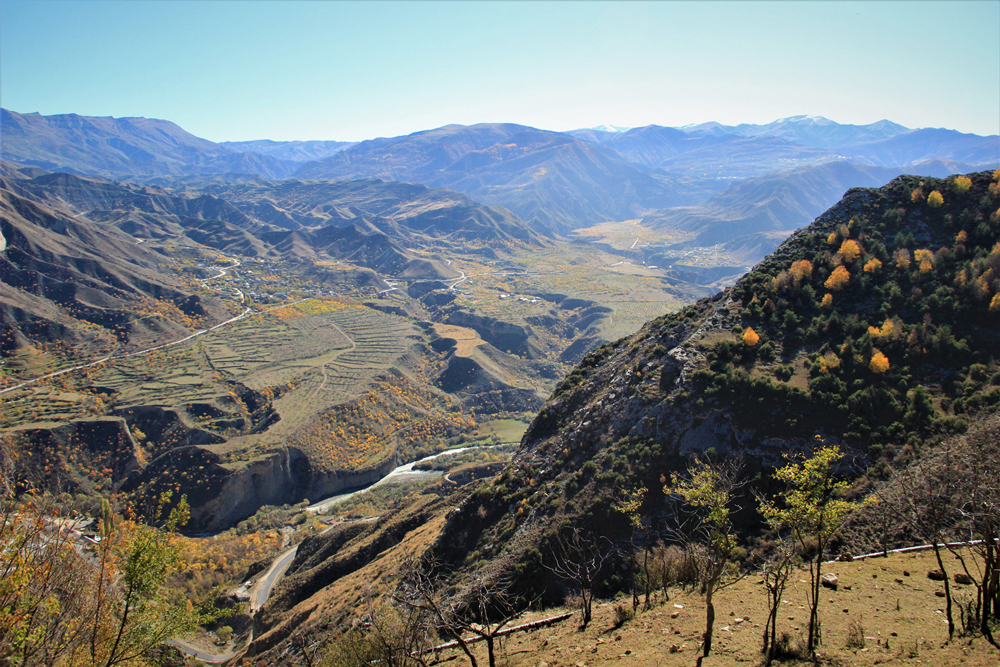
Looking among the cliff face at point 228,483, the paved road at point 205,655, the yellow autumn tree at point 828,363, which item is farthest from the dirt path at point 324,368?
the yellow autumn tree at point 828,363

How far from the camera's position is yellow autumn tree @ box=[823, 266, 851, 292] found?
5484cm

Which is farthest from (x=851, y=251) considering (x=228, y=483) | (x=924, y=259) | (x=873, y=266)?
(x=228, y=483)

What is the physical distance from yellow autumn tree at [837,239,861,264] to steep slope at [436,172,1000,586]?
0.15 metres

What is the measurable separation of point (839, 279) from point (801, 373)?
50.5 feet

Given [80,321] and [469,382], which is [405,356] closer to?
[469,382]

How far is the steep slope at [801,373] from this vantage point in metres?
41.5

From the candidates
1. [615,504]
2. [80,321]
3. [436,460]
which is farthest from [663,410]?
[80,321]

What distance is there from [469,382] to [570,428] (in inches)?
4891

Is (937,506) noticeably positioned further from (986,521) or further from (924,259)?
(924,259)

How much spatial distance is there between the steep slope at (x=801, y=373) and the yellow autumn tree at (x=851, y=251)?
15 centimetres

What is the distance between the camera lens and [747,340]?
167ft

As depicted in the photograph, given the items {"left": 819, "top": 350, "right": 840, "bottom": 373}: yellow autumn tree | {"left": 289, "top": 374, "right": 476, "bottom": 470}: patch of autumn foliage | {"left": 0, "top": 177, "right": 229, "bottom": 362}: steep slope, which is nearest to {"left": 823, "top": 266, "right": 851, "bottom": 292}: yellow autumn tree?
{"left": 819, "top": 350, "right": 840, "bottom": 373}: yellow autumn tree

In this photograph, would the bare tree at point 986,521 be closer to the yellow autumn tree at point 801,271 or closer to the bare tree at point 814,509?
the bare tree at point 814,509

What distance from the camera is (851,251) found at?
57031 millimetres
